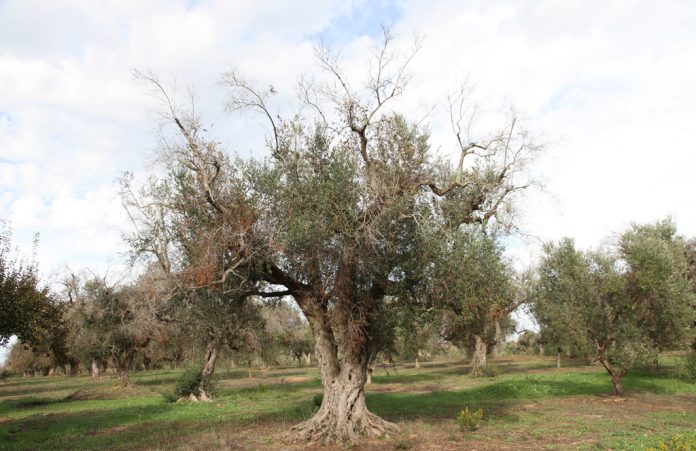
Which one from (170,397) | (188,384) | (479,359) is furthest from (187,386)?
(479,359)

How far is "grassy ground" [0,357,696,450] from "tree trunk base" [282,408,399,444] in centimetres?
58

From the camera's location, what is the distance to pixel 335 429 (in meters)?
16.0

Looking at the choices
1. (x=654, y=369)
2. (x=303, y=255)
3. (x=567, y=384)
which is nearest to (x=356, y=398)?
(x=303, y=255)

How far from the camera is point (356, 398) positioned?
648 inches

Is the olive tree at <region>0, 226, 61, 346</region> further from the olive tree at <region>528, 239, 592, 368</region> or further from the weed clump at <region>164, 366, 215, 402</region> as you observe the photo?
the olive tree at <region>528, 239, 592, 368</region>

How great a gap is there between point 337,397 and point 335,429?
1.01m

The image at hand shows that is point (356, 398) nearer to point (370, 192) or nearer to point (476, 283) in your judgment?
point (476, 283)

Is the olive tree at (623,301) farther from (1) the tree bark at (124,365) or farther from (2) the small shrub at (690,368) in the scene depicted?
(1) the tree bark at (124,365)

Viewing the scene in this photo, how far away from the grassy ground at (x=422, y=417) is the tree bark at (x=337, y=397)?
82 cm

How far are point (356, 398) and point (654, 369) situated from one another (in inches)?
1331

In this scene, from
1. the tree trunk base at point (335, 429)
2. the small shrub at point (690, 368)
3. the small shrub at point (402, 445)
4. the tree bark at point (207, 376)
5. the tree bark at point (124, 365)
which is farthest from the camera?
the tree bark at point (124, 365)

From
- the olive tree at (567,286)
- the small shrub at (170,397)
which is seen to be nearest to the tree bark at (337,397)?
the olive tree at (567,286)

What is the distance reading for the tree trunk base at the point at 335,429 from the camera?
15.8m

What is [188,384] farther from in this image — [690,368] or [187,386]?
[690,368]
